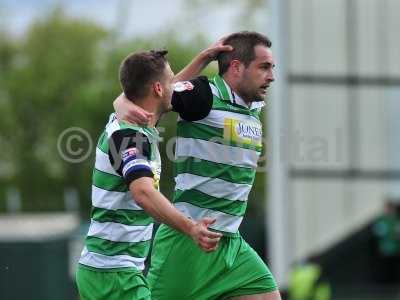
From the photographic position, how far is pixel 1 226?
26672 millimetres

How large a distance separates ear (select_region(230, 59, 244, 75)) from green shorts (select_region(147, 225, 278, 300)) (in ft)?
3.01

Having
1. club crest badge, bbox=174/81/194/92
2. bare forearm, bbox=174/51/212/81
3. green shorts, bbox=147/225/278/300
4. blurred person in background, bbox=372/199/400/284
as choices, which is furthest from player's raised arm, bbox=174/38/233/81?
blurred person in background, bbox=372/199/400/284

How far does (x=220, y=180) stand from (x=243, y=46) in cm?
75

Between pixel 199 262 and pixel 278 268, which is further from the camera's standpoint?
pixel 278 268

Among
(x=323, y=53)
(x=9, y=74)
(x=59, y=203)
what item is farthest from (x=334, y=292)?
(x=9, y=74)

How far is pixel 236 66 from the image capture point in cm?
614

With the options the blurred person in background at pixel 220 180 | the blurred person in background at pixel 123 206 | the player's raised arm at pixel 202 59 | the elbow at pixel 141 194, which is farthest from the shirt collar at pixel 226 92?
the elbow at pixel 141 194

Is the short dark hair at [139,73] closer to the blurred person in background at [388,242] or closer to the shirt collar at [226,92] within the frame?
the shirt collar at [226,92]

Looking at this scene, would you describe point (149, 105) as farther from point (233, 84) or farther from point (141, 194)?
point (233, 84)

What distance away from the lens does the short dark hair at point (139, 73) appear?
5457mm

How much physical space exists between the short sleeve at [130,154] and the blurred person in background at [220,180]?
2.50 ft

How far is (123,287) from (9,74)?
43535 millimetres

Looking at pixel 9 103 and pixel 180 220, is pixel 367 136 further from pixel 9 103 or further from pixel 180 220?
pixel 9 103

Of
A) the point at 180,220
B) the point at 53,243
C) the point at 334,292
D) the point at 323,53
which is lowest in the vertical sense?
the point at 334,292
